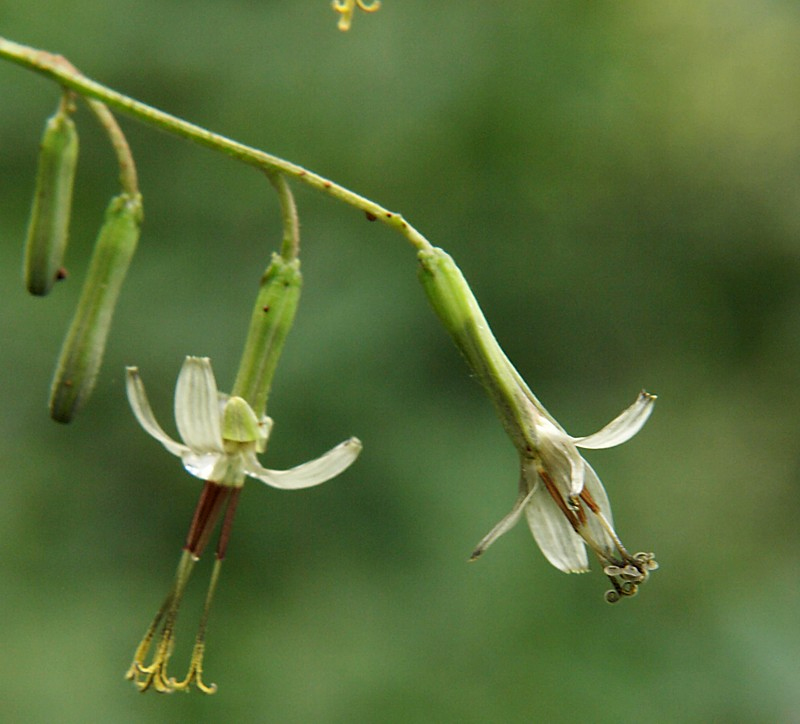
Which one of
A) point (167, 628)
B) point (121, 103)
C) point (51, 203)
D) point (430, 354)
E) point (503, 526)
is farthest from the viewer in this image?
point (430, 354)

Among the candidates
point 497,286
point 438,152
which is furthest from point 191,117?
point 497,286

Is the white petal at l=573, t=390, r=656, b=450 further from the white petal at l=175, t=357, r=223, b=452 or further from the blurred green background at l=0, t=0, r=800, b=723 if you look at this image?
the blurred green background at l=0, t=0, r=800, b=723

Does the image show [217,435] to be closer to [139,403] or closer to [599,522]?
[139,403]

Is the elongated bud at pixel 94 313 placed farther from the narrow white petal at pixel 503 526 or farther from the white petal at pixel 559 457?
the white petal at pixel 559 457

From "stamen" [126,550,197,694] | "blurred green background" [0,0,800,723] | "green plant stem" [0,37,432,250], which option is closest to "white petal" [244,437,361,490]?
"stamen" [126,550,197,694]

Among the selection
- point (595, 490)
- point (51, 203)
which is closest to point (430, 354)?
point (595, 490)

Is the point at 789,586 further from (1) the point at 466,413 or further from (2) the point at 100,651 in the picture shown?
(2) the point at 100,651
